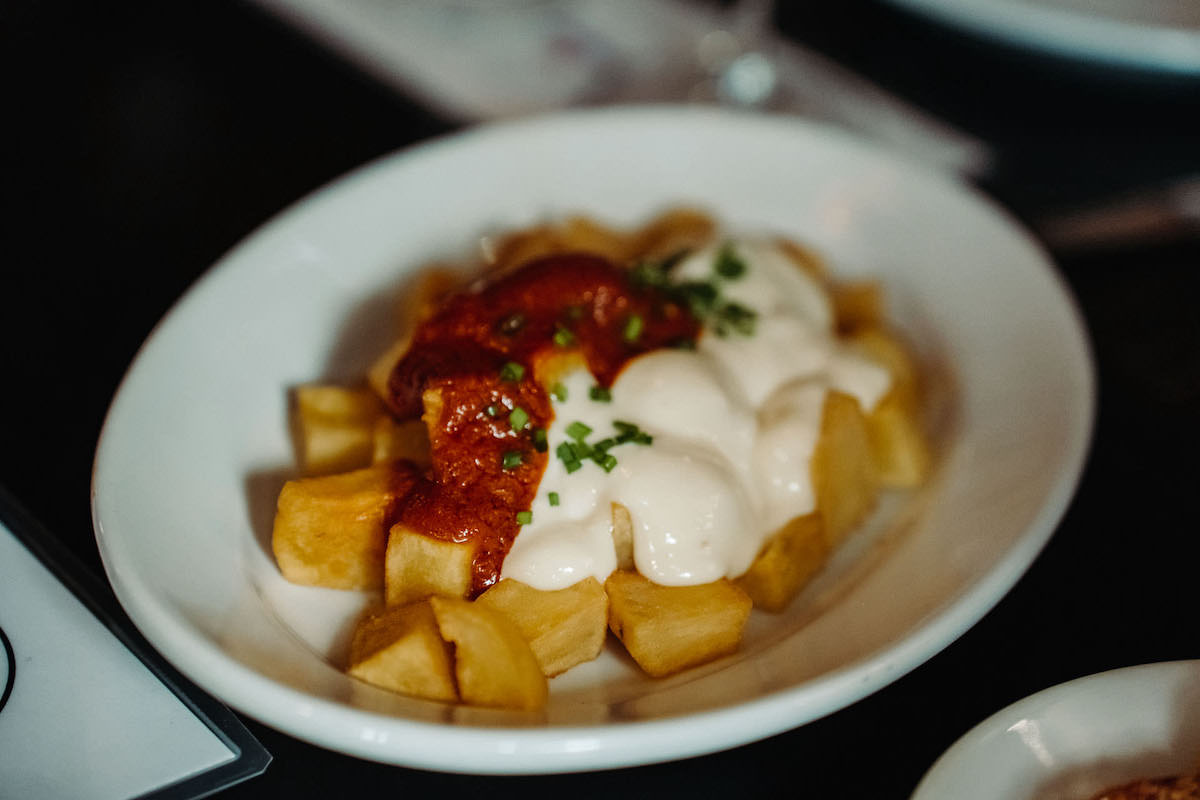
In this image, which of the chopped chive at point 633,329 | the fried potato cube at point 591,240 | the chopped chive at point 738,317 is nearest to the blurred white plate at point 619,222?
the fried potato cube at point 591,240

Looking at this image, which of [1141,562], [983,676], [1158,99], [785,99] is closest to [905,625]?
[983,676]

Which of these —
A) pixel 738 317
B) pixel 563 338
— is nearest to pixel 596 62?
pixel 738 317

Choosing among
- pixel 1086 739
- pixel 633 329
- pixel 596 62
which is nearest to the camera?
pixel 1086 739

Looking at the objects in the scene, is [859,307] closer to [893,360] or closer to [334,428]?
[893,360]

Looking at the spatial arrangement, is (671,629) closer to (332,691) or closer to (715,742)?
(715,742)

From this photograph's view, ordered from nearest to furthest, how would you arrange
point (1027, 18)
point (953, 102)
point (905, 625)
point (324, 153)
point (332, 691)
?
point (332, 691) → point (905, 625) → point (1027, 18) → point (324, 153) → point (953, 102)

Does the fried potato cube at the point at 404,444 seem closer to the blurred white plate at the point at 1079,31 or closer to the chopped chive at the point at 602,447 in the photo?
the chopped chive at the point at 602,447

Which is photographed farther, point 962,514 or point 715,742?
point 962,514
